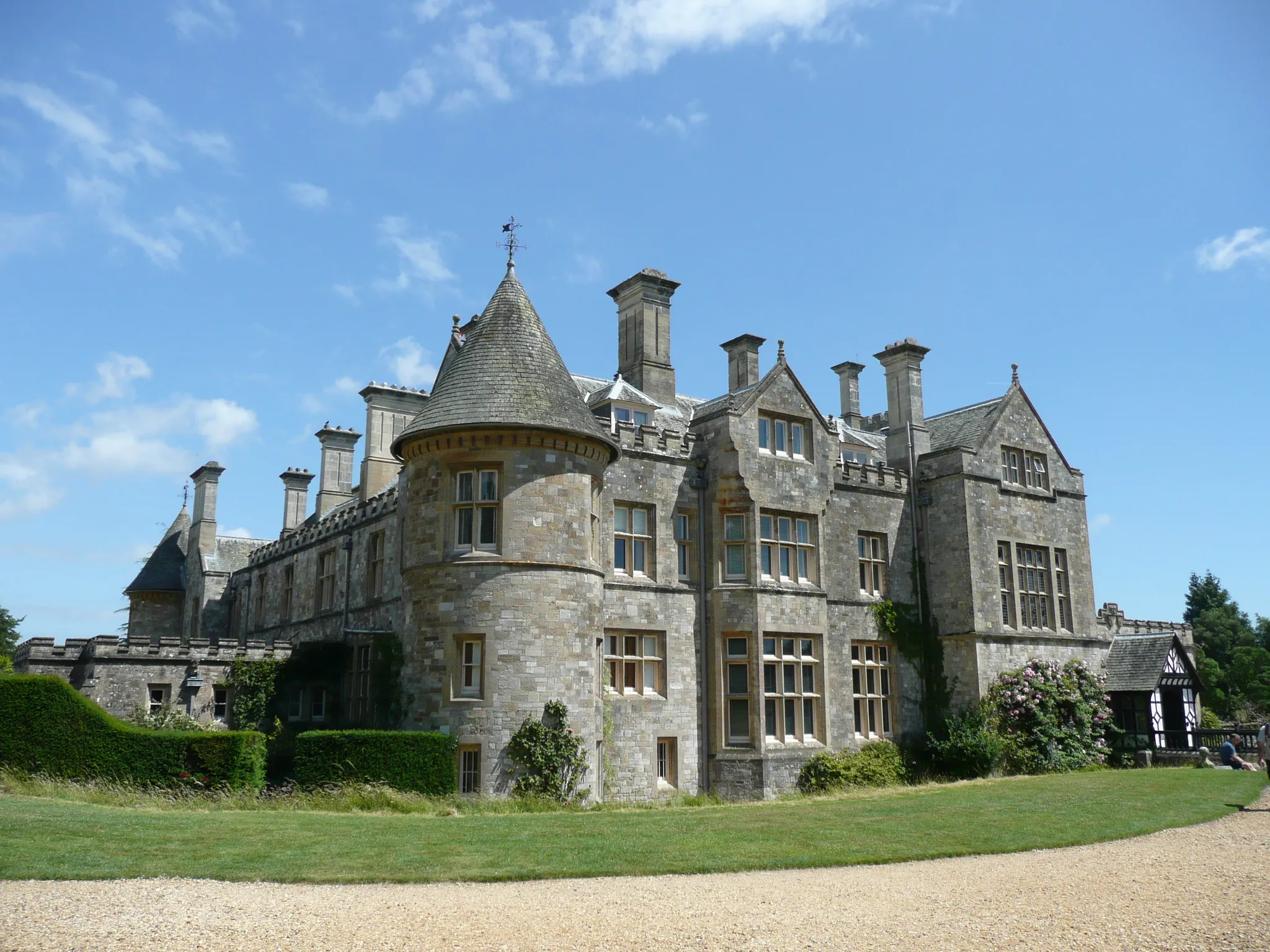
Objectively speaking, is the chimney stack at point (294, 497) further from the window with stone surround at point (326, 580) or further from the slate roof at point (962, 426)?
the slate roof at point (962, 426)

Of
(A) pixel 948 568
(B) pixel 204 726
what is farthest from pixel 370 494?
(A) pixel 948 568

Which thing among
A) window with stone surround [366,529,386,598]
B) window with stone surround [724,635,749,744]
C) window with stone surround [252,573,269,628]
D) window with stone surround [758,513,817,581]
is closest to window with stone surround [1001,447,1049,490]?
window with stone surround [758,513,817,581]

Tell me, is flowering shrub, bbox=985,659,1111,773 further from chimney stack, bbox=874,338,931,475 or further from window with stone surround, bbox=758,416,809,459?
window with stone surround, bbox=758,416,809,459

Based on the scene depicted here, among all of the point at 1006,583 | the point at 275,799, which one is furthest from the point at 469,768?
the point at 1006,583

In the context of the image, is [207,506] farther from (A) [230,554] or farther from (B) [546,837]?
(B) [546,837]

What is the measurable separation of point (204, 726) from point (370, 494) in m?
7.55

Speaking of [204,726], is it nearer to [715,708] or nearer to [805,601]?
[715,708]

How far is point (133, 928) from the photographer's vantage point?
28.2ft

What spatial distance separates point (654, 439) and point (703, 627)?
444 centimetres

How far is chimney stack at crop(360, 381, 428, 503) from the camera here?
2897cm

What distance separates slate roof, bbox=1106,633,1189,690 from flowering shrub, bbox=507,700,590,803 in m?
17.5

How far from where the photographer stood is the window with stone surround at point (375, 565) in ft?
83.3

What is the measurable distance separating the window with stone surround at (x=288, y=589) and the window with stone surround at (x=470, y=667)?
42.2 feet

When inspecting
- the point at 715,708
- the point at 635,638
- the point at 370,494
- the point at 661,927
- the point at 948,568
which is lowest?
the point at 661,927
